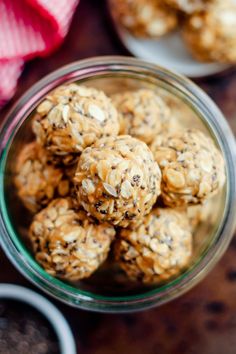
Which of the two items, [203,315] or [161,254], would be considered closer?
[161,254]

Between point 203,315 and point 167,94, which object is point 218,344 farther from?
point 167,94

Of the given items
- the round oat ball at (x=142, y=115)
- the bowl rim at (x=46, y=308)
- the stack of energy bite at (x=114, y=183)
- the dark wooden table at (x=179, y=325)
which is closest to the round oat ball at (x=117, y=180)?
the stack of energy bite at (x=114, y=183)


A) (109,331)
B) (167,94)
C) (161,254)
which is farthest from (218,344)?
(167,94)

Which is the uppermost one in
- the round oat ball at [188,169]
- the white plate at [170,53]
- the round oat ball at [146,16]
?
the round oat ball at [146,16]

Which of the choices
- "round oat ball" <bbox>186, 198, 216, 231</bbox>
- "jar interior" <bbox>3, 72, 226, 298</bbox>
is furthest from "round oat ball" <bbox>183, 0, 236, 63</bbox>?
"round oat ball" <bbox>186, 198, 216, 231</bbox>

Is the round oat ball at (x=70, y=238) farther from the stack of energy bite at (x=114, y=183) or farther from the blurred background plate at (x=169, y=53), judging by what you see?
the blurred background plate at (x=169, y=53)

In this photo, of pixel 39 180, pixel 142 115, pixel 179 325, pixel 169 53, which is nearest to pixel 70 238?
pixel 39 180
